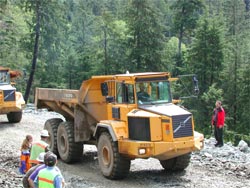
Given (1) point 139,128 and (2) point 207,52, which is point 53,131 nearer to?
(1) point 139,128

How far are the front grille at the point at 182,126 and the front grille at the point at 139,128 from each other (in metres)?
0.65

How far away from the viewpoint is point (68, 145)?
14172 mm

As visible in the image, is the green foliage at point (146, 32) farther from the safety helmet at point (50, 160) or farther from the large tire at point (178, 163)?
the safety helmet at point (50, 160)

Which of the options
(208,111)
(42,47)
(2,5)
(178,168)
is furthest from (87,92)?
(42,47)

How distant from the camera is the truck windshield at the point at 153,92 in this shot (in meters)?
12.3

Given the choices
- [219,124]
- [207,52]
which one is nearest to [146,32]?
[207,52]

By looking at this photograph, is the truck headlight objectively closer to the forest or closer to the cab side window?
the cab side window

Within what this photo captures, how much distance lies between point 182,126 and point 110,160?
2076mm

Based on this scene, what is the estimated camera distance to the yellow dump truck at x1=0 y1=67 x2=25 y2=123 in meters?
21.7

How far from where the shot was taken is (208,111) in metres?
35.7

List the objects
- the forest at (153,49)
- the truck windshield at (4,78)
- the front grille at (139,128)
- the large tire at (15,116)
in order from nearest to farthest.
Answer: the front grille at (139,128) → the truck windshield at (4,78) → the large tire at (15,116) → the forest at (153,49)

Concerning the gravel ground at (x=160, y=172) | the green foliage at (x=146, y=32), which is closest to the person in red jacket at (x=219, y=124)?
the gravel ground at (x=160, y=172)

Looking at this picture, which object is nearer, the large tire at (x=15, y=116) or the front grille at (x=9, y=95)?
the front grille at (x=9, y=95)

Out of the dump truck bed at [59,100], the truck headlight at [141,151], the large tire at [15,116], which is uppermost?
the dump truck bed at [59,100]
